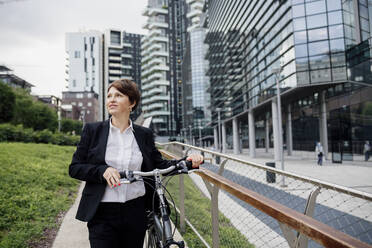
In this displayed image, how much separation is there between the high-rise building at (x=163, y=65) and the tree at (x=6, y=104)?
209ft

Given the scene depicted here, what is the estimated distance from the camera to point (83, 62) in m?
104

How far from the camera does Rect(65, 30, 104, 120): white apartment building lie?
338 feet

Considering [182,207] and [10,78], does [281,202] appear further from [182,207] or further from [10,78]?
[10,78]

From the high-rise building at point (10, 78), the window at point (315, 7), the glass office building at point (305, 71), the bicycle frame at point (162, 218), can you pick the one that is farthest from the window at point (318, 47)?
the high-rise building at point (10, 78)

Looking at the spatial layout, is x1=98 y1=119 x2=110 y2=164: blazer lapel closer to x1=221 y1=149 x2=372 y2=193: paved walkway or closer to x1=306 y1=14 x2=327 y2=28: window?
x1=221 y1=149 x2=372 y2=193: paved walkway

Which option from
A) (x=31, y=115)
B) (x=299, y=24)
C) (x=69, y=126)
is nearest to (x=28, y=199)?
(x=299, y=24)

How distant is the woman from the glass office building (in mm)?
9654

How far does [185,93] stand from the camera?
93.9 meters

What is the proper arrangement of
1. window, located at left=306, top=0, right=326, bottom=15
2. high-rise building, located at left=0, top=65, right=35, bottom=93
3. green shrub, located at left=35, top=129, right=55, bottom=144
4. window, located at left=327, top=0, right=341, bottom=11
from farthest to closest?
high-rise building, located at left=0, top=65, right=35, bottom=93 → window, located at left=306, top=0, right=326, bottom=15 → window, located at left=327, top=0, right=341, bottom=11 → green shrub, located at left=35, top=129, right=55, bottom=144

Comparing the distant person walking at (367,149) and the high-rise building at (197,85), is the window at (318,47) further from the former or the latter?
the high-rise building at (197,85)

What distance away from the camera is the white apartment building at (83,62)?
10312 centimetres

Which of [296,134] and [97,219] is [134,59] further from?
[97,219]

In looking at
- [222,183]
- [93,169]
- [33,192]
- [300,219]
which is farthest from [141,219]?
[33,192]

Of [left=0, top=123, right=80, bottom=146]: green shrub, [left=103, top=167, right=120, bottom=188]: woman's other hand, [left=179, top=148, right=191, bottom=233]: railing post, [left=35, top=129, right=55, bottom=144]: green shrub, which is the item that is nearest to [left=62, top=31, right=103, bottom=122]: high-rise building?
[left=0, top=123, right=80, bottom=146]: green shrub
